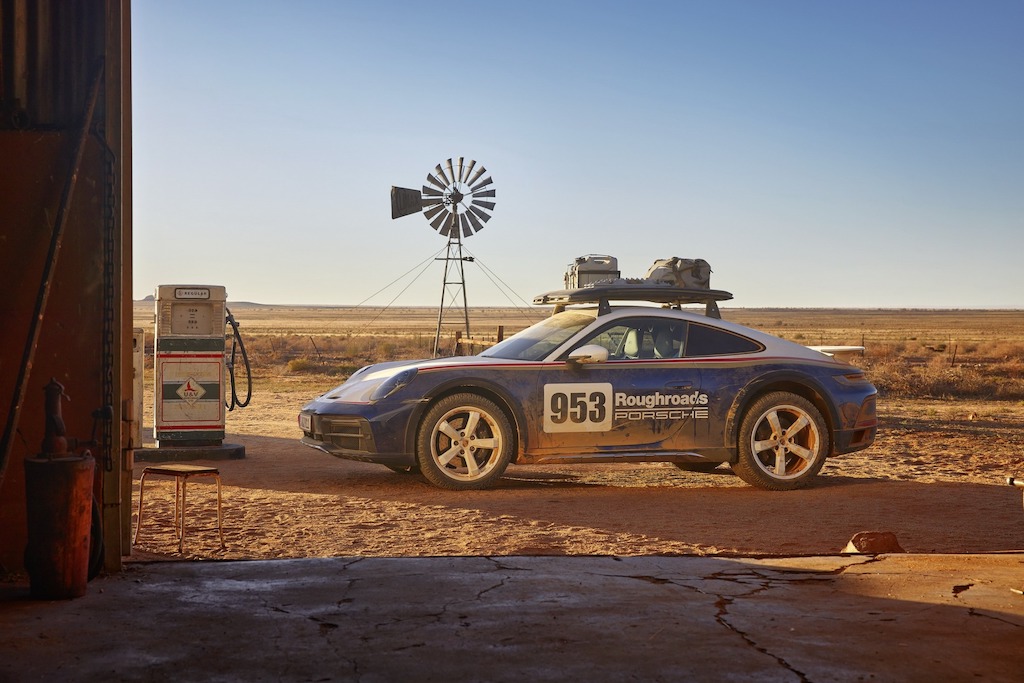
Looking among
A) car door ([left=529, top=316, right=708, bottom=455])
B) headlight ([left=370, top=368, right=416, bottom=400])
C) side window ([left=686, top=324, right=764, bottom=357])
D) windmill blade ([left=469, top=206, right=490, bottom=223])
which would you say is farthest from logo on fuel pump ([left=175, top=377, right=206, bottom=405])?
windmill blade ([left=469, top=206, right=490, bottom=223])

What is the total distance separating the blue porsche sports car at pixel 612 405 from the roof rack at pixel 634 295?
0.61 ft

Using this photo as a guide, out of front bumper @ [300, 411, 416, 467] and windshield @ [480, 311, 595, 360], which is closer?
front bumper @ [300, 411, 416, 467]

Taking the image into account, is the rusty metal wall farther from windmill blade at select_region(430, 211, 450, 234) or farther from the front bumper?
windmill blade at select_region(430, 211, 450, 234)

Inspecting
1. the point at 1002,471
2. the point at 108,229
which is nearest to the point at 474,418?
the point at 108,229

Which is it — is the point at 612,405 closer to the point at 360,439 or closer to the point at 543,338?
the point at 543,338

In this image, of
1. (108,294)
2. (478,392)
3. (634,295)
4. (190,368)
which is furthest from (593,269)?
(108,294)

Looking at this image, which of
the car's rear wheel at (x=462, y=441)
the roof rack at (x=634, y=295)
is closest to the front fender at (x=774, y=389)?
the roof rack at (x=634, y=295)

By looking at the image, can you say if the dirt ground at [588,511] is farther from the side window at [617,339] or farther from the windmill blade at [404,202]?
the windmill blade at [404,202]

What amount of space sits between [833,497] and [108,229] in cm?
651

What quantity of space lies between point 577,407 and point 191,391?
526 centimetres

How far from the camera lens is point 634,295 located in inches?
449

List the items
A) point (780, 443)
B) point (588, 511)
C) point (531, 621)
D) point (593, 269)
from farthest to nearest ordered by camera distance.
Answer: point (593, 269), point (780, 443), point (588, 511), point (531, 621)

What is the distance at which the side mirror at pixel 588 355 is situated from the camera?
10.4 metres

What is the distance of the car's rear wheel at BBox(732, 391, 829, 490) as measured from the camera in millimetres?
10633
